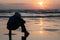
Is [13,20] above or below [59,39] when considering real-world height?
above

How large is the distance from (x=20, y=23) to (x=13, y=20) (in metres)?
0.20

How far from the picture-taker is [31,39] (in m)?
11.5

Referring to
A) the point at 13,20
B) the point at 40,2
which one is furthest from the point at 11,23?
the point at 40,2

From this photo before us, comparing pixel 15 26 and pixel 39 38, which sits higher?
pixel 15 26

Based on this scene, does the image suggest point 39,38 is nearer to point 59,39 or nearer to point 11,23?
point 59,39

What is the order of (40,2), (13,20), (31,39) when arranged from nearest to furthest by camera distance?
1. (13,20)
2. (31,39)
3. (40,2)

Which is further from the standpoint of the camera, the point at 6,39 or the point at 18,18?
the point at 6,39

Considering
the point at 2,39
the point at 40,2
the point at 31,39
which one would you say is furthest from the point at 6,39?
the point at 40,2

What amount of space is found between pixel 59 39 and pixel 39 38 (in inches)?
40.0

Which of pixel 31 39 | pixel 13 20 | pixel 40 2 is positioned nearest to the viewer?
pixel 13 20

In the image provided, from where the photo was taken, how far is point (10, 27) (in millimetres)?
6141

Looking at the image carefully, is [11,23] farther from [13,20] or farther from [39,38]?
[39,38]

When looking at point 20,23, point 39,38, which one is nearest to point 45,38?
point 39,38

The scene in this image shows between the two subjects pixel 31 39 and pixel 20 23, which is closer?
pixel 20 23
